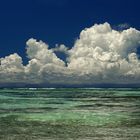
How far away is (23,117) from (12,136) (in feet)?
39.6

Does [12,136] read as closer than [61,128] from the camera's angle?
Yes

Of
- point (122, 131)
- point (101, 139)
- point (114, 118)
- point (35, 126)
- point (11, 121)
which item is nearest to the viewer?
point (101, 139)

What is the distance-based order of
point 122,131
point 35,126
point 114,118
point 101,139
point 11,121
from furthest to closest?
1. point 114,118
2. point 11,121
3. point 35,126
4. point 122,131
5. point 101,139

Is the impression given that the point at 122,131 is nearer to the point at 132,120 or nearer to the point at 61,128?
Result: the point at 61,128

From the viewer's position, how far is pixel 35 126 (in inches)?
1298

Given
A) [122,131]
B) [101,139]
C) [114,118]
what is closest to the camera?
[101,139]

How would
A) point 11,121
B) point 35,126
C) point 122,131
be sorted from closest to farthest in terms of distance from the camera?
point 122,131, point 35,126, point 11,121

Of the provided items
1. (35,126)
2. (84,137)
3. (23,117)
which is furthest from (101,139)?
(23,117)

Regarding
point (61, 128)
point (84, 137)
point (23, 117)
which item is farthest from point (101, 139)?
point (23, 117)

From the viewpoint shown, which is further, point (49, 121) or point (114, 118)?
point (114, 118)

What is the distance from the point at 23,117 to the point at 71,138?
13.5 metres

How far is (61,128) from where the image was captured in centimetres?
3173

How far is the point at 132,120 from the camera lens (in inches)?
1480

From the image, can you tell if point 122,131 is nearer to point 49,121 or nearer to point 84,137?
point 84,137
